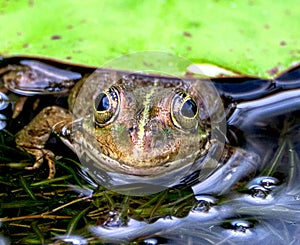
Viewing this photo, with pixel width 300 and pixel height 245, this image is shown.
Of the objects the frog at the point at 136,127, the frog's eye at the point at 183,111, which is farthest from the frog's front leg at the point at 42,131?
the frog's eye at the point at 183,111

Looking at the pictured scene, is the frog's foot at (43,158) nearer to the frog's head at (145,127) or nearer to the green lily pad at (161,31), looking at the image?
the frog's head at (145,127)

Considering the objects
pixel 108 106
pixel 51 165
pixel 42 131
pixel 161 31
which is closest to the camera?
pixel 108 106

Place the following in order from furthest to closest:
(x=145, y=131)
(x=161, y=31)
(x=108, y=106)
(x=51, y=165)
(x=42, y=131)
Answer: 1. (x=161, y=31)
2. (x=42, y=131)
3. (x=51, y=165)
4. (x=108, y=106)
5. (x=145, y=131)

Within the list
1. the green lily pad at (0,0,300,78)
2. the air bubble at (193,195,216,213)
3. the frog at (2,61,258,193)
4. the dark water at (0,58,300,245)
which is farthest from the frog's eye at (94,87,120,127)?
the green lily pad at (0,0,300,78)

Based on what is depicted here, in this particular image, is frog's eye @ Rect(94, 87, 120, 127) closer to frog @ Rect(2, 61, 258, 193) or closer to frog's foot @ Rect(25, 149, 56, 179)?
frog @ Rect(2, 61, 258, 193)

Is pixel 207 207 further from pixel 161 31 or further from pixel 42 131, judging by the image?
pixel 161 31

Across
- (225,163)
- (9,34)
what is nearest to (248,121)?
(225,163)

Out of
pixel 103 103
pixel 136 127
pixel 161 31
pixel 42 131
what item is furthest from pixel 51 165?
pixel 161 31

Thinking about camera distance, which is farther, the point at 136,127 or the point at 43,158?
Answer: the point at 43,158
